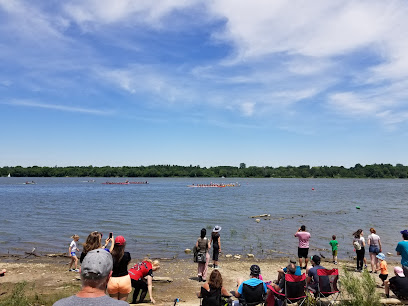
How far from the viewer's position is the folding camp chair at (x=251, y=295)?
6.90 m

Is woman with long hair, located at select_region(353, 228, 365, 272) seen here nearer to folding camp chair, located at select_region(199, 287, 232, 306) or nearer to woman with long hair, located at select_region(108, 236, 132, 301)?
folding camp chair, located at select_region(199, 287, 232, 306)

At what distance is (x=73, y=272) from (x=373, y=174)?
178000mm

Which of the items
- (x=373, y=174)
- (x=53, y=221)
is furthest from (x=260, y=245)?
(x=373, y=174)

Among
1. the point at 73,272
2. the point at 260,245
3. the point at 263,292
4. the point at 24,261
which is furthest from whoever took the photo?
the point at 260,245

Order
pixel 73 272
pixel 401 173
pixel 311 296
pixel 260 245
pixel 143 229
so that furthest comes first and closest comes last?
pixel 401 173
pixel 143 229
pixel 260 245
pixel 73 272
pixel 311 296

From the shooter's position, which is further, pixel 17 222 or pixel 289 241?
pixel 17 222

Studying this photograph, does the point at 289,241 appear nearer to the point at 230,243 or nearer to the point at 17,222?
the point at 230,243

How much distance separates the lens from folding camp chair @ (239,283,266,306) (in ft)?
22.6

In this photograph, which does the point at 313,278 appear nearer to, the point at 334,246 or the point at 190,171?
the point at 334,246

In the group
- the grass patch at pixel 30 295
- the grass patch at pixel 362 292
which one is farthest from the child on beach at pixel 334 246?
the grass patch at pixel 30 295

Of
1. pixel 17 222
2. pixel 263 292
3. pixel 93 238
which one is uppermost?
pixel 93 238

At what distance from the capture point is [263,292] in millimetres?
7004

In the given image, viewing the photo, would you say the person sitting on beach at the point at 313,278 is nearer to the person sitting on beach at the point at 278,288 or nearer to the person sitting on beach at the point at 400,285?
the person sitting on beach at the point at 278,288

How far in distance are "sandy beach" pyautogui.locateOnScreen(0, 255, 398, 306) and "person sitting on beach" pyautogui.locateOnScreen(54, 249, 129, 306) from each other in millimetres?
6008
